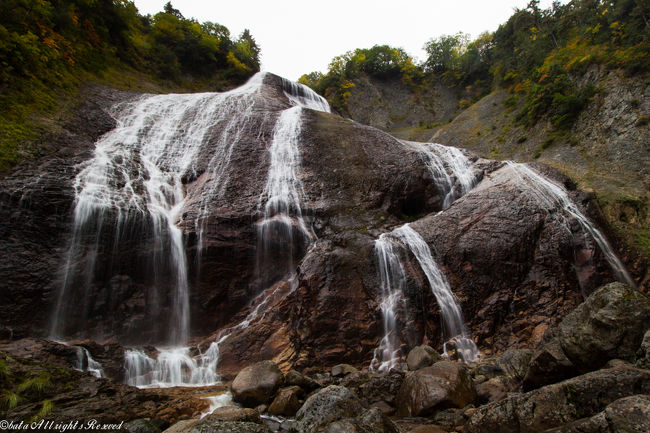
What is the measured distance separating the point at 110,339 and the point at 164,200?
5.23m

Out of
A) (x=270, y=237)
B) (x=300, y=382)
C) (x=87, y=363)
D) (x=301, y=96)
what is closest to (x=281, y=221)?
(x=270, y=237)

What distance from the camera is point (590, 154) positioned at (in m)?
16.0

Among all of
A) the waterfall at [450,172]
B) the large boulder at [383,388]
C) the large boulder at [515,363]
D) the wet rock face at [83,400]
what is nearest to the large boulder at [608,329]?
the large boulder at [515,363]

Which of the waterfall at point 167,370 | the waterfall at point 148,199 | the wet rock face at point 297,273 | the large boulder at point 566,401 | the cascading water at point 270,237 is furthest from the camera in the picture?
the waterfall at point 148,199

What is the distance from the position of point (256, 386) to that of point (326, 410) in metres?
2.43

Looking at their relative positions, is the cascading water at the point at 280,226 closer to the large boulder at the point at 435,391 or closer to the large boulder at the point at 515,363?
the large boulder at the point at 435,391

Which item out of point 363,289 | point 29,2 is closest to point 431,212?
point 363,289

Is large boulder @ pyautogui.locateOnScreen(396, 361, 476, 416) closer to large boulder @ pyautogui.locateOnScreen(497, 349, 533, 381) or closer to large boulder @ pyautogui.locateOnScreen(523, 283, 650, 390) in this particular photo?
large boulder @ pyautogui.locateOnScreen(523, 283, 650, 390)

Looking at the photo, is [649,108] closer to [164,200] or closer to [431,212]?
[431,212]

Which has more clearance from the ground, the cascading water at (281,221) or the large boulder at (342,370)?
the cascading water at (281,221)

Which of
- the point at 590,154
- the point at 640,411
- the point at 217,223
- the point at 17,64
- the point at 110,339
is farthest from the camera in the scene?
the point at 590,154

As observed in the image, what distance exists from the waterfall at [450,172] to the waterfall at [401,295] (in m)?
4.41

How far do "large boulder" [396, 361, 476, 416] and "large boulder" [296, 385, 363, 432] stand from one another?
1.07 metres

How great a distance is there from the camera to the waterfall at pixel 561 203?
9604 millimetres
